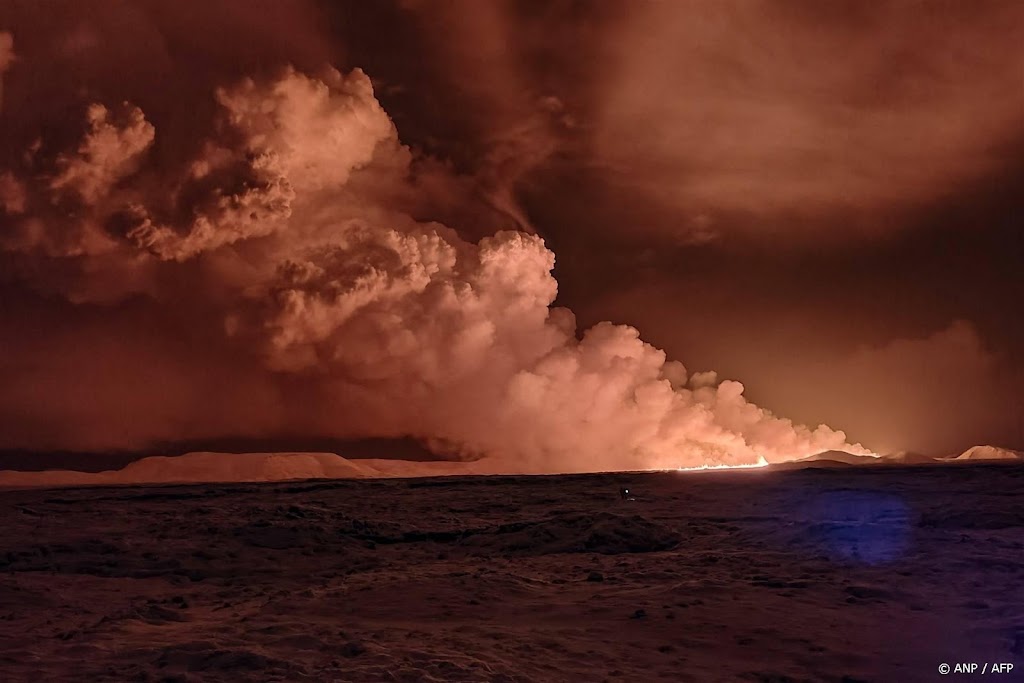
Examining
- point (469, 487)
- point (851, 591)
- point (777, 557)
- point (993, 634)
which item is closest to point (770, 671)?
point (993, 634)

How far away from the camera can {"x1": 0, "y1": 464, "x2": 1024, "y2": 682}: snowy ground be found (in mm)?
7020

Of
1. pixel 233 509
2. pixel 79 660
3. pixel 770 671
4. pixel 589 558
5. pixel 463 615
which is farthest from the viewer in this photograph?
pixel 233 509

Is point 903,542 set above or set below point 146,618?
above

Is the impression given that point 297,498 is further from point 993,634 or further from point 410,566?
point 993,634

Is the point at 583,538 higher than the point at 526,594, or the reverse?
the point at 583,538

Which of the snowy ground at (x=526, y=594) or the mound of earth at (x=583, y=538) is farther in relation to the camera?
the mound of earth at (x=583, y=538)

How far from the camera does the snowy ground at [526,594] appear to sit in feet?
23.0

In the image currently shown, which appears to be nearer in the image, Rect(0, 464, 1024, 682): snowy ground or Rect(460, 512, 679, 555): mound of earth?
Rect(0, 464, 1024, 682): snowy ground

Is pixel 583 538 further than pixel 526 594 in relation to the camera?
Yes

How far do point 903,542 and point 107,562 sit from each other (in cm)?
1399

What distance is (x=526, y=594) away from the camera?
10297 millimetres

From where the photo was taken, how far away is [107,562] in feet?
47.0

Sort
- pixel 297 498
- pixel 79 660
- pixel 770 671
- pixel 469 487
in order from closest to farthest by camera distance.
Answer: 1. pixel 770 671
2. pixel 79 660
3. pixel 297 498
4. pixel 469 487

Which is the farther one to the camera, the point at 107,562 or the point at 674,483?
the point at 674,483
